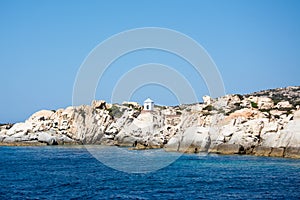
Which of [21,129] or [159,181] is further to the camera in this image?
[21,129]

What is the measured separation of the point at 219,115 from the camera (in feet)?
264

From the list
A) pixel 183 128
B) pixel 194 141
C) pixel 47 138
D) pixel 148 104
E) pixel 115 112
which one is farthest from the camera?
pixel 148 104

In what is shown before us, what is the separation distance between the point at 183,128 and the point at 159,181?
42695 millimetres

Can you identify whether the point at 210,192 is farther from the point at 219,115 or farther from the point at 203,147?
the point at 219,115

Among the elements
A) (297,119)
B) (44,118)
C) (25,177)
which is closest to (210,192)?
(25,177)

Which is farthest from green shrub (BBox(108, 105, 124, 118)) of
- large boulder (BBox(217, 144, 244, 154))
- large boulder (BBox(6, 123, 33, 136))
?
large boulder (BBox(217, 144, 244, 154))

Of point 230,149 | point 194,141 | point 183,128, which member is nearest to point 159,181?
point 230,149

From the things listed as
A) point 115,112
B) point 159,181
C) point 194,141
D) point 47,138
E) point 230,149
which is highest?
point 115,112

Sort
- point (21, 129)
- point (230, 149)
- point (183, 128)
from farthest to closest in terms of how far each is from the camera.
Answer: point (21, 129)
point (183, 128)
point (230, 149)

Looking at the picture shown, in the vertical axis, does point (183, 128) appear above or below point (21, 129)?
above

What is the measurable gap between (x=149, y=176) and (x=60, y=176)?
7852 millimetres

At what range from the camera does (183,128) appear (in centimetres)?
7731

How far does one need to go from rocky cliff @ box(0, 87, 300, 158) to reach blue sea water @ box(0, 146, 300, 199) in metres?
11.4

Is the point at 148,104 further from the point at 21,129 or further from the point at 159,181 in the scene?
the point at 159,181
